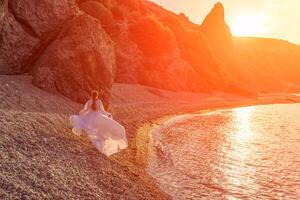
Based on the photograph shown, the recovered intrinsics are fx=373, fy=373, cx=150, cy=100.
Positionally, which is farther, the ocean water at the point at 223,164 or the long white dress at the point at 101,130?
the long white dress at the point at 101,130

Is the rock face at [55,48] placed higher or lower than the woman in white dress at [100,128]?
higher

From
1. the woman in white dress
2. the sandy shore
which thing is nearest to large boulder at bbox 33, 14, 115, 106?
the sandy shore

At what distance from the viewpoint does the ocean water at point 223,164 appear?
57.7 ft

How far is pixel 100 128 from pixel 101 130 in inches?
4.4

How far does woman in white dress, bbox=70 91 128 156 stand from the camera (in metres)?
18.6

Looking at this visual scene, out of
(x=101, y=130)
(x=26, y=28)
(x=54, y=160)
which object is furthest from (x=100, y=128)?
(x=26, y=28)

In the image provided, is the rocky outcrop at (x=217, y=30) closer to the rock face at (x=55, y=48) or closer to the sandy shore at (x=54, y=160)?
the rock face at (x=55, y=48)

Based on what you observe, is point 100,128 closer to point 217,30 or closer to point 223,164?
point 223,164

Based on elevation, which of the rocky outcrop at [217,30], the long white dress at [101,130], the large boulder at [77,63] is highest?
the rocky outcrop at [217,30]

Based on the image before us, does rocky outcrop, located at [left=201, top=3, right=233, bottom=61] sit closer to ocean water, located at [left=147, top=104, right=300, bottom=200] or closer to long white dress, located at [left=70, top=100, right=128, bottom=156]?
ocean water, located at [left=147, top=104, right=300, bottom=200]

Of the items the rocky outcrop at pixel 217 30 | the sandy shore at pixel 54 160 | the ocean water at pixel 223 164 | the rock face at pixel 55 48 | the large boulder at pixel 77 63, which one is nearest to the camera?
the sandy shore at pixel 54 160

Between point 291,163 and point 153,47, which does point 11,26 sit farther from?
point 153,47

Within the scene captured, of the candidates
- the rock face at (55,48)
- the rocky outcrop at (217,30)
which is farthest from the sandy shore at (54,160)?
the rocky outcrop at (217,30)

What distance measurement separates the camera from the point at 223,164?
74.2 ft
